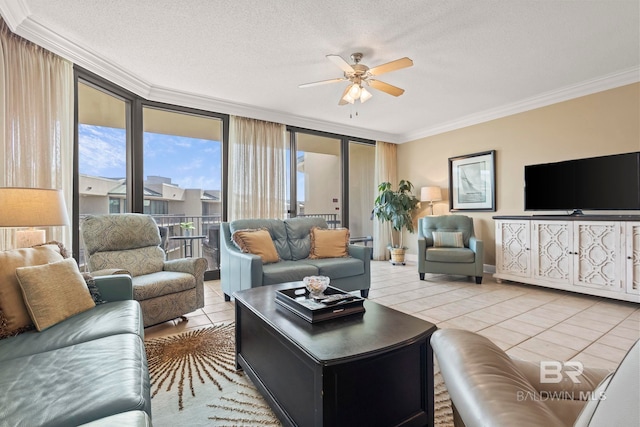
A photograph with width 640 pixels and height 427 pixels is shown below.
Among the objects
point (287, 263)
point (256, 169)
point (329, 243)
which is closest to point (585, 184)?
point (329, 243)

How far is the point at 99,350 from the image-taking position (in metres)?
1.23

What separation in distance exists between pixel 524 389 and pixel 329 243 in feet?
9.66

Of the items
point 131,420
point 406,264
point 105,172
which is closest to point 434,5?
point 131,420

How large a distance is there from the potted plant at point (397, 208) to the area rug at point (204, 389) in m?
3.89

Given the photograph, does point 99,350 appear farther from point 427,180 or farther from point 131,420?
point 427,180

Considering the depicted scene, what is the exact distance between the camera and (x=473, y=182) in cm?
502

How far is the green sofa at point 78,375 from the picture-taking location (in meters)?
0.85

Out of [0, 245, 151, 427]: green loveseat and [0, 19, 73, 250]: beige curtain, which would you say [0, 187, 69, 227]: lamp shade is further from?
[0, 19, 73, 250]: beige curtain

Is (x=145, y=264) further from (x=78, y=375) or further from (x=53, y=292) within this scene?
(x=78, y=375)

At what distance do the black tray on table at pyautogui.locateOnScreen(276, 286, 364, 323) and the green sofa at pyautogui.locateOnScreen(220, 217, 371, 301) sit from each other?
1182 mm

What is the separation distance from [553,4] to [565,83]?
1.90 metres

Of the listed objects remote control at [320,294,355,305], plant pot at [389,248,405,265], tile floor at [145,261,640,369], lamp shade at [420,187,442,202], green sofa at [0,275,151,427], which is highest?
lamp shade at [420,187,442,202]

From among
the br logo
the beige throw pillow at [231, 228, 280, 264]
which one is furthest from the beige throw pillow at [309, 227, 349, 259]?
the br logo

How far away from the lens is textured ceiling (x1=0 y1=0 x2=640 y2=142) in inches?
92.0
